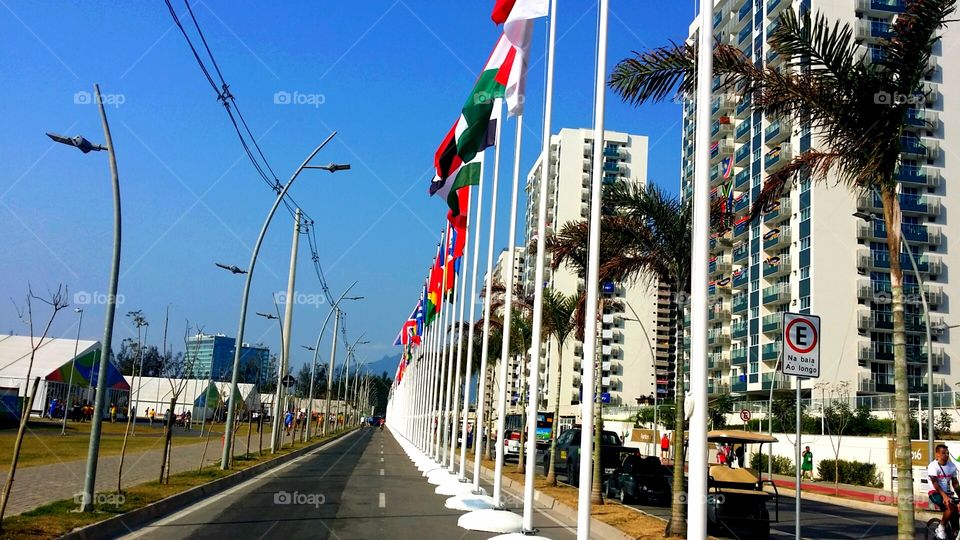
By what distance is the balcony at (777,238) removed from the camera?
217 ft

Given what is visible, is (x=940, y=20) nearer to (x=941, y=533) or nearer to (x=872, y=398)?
(x=941, y=533)

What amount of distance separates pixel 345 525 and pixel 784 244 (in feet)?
193

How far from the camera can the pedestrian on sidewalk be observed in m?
38.4

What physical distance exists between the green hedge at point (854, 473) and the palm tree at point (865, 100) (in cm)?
3009

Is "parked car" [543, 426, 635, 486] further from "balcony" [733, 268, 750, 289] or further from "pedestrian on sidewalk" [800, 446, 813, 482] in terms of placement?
"balcony" [733, 268, 750, 289]

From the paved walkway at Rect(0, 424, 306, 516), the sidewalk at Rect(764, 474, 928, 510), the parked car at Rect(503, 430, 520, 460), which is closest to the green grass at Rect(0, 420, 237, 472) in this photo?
the paved walkway at Rect(0, 424, 306, 516)

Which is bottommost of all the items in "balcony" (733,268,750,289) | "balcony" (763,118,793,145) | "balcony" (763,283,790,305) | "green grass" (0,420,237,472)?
"green grass" (0,420,237,472)

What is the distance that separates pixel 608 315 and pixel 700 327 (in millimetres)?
95524

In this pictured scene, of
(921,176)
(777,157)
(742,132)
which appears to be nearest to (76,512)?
(777,157)

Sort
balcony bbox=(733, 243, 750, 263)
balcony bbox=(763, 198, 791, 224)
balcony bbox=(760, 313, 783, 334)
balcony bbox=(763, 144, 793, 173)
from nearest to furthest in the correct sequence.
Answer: balcony bbox=(763, 144, 793, 173)
balcony bbox=(760, 313, 783, 334)
balcony bbox=(763, 198, 791, 224)
balcony bbox=(733, 243, 750, 263)

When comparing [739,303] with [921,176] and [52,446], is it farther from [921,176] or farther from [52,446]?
[52,446]

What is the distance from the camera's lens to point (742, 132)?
75938 millimetres

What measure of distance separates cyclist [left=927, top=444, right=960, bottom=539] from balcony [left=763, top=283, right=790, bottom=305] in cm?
5238

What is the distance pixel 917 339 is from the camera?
61938 mm
